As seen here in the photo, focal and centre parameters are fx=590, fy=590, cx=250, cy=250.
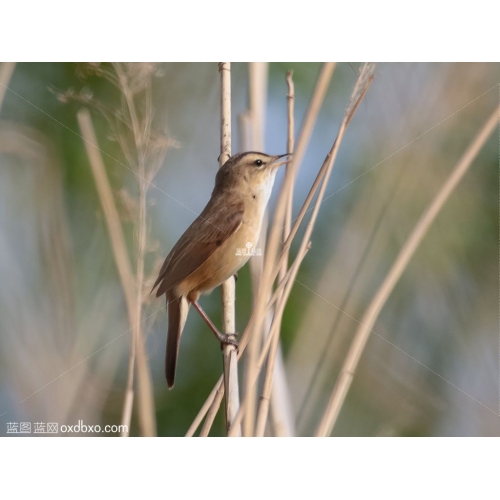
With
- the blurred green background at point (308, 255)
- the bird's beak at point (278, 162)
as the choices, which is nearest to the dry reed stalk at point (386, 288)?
the blurred green background at point (308, 255)

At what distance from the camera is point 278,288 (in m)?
1.73

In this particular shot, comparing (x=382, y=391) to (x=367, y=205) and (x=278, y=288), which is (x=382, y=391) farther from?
(x=367, y=205)

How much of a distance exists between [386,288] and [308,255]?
0.25 metres

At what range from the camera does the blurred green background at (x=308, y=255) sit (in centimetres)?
175

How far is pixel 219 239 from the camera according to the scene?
1.78m

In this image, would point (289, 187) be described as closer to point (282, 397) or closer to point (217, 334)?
point (217, 334)

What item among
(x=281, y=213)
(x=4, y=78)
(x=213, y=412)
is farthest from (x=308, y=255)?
(x=4, y=78)

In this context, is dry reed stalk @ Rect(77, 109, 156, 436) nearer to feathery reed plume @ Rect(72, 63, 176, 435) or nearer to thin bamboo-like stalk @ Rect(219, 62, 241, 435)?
feathery reed plume @ Rect(72, 63, 176, 435)

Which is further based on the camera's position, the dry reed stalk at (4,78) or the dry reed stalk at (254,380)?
the dry reed stalk at (4,78)

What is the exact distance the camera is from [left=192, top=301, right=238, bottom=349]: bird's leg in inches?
68.7

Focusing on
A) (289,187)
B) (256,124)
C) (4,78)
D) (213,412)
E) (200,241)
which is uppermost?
(4,78)

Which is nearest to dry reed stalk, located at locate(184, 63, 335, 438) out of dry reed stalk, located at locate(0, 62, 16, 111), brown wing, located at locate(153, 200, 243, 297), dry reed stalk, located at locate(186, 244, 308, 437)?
dry reed stalk, located at locate(186, 244, 308, 437)

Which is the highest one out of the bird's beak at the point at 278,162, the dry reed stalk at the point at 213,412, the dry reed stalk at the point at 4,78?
the dry reed stalk at the point at 4,78

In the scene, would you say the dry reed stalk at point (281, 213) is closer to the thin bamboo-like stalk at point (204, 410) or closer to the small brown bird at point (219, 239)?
the small brown bird at point (219, 239)
